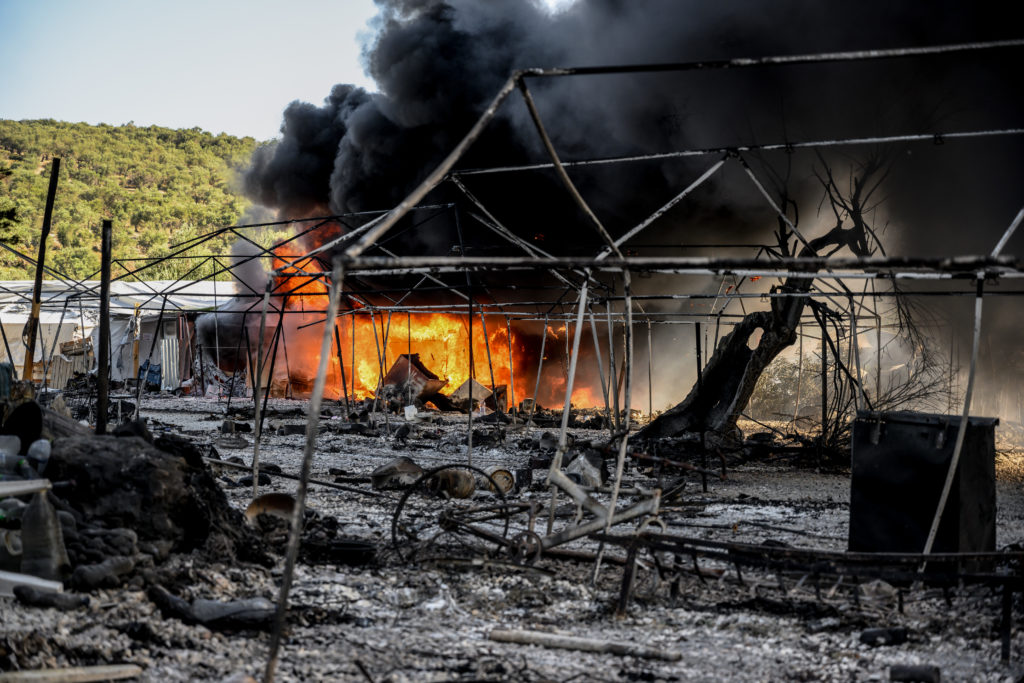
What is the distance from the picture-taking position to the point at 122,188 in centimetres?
6931

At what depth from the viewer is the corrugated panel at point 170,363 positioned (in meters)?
31.3

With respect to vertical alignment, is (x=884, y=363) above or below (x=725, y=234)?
below

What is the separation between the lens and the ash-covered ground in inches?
161

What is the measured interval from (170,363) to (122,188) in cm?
4680

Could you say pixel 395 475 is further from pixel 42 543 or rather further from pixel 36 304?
pixel 36 304

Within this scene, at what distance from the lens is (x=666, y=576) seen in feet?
19.7

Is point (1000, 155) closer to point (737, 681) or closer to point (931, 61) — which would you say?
point (931, 61)

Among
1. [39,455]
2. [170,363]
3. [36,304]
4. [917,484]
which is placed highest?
[36,304]

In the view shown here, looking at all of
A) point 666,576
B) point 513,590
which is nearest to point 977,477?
point 666,576

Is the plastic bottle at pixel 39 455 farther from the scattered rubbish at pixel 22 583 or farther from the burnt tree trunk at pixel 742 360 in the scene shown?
the burnt tree trunk at pixel 742 360

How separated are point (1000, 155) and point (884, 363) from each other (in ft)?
34.2

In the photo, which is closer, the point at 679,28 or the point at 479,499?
the point at 479,499

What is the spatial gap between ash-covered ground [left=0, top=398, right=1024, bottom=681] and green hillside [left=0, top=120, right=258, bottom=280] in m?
48.4

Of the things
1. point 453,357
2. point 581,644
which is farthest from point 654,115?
point 581,644
